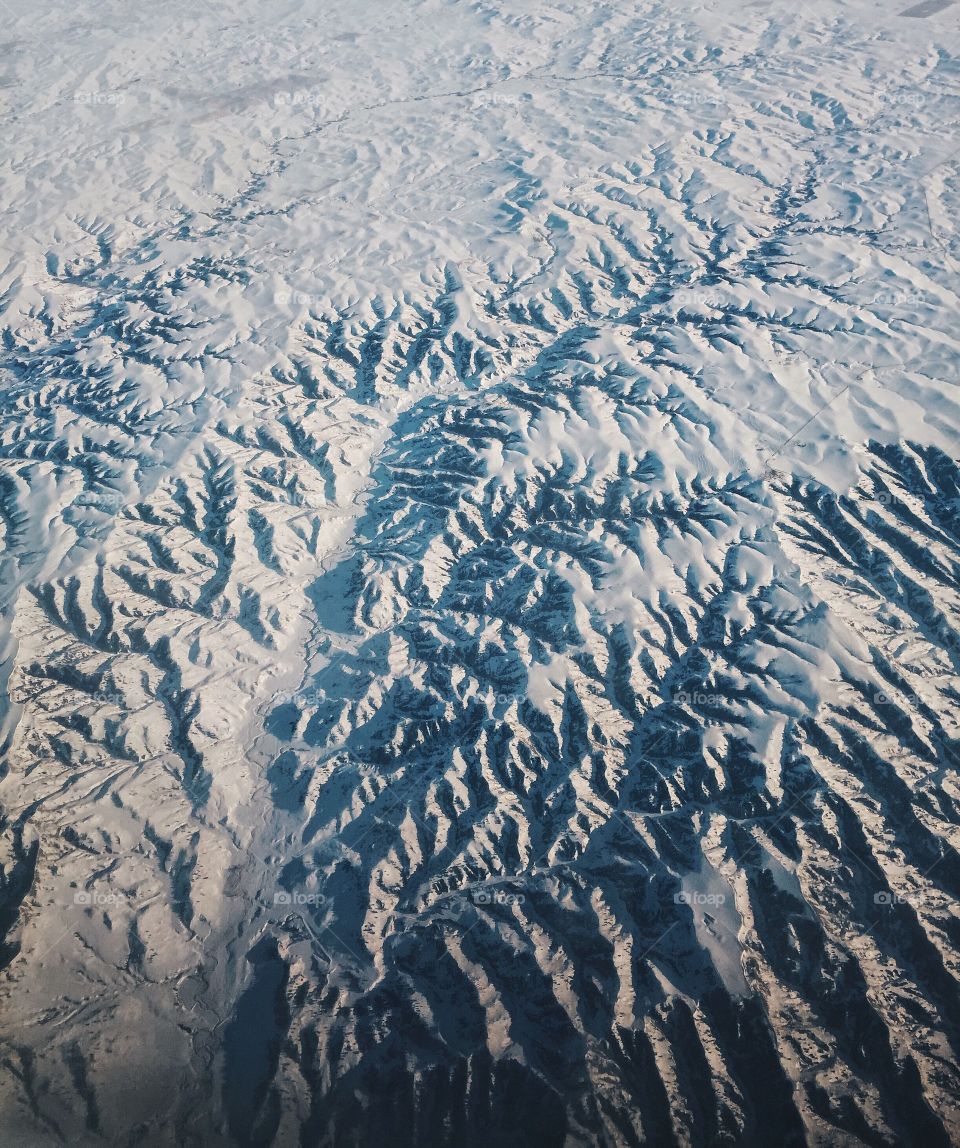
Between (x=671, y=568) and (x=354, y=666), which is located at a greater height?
(x=354, y=666)

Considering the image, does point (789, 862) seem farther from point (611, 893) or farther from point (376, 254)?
point (376, 254)

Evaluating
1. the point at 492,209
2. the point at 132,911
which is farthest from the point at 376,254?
the point at 132,911

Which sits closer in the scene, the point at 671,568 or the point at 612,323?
the point at 671,568

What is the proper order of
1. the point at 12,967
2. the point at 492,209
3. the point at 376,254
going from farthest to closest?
1. the point at 492,209
2. the point at 376,254
3. the point at 12,967

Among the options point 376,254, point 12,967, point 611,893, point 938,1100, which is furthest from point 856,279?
point 12,967

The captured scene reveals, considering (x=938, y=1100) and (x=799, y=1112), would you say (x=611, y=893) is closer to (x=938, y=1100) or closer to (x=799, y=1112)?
(x=799, y=1112)

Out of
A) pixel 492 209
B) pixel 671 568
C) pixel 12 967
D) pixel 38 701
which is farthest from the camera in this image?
pixel 492 209

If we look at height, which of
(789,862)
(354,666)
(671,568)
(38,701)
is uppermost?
(38,701)
